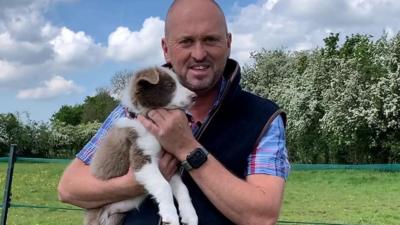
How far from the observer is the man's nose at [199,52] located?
9.45 feet

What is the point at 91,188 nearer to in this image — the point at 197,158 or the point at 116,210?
the point at 116,210

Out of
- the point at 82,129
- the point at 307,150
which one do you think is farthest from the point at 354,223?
the point at 82,129

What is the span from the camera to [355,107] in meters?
33.4

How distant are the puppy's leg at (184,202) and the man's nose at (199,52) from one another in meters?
0.61

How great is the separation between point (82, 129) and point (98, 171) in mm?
49055

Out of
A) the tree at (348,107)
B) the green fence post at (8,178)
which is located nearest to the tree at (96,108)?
the tree at (348,107)

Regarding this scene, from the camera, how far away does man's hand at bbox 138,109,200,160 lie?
273cm

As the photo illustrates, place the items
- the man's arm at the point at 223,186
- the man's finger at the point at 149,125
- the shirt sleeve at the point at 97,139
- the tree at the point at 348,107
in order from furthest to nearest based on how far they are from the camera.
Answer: the tree at the point at 348,107 < the shirt sleeve at the point at 97,139 < the man's finger at the point at 149,125 < the man's arm at the point at 223,186

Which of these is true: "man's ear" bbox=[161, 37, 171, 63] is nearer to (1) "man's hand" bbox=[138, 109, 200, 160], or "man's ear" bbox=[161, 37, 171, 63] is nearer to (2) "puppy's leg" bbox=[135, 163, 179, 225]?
(1) "man's hand" bbox=[138, 109, 200, 160]

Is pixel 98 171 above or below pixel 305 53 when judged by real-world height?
below

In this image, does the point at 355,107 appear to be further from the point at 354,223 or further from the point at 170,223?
the point at 170,223

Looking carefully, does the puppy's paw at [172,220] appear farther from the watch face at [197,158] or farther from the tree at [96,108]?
the tree at [96,108]

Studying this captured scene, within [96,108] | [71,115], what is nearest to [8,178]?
[96,108]

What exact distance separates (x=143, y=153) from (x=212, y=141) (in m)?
0.35
